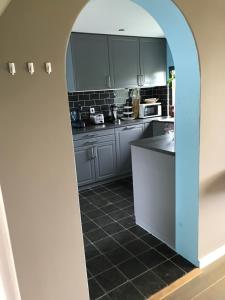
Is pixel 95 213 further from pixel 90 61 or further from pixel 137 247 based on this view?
pixel 90 61

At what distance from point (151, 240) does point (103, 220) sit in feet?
2.11

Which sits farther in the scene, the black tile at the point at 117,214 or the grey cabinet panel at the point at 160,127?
the grey cabinet panel at the point at 160,127

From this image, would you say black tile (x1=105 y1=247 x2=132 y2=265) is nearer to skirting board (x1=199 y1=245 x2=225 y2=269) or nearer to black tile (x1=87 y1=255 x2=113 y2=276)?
black tile (x1=87 y1=255 x2=113 y2=276)

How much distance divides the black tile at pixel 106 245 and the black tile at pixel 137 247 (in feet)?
0.39

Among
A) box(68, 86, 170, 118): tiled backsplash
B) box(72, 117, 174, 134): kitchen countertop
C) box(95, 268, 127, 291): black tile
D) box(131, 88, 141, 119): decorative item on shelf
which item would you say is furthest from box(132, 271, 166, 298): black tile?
box(131, 88, 141, 119): decorative item on shelf

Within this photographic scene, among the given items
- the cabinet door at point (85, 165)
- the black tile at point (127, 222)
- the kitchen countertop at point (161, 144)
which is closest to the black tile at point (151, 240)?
the black tile at point (127, 222)

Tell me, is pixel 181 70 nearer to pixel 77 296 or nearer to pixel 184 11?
pixel 184 11

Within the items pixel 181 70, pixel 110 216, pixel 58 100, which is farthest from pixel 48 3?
pixel 110 216

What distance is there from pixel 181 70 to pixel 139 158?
0.97 m

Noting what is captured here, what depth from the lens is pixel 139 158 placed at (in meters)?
2.52

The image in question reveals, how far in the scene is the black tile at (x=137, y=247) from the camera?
235cm

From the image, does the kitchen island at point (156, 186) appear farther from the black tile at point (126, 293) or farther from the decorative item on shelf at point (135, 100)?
the decorative item on shelf at point (135, 100)

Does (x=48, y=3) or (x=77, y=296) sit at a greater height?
(x=48, y=3)

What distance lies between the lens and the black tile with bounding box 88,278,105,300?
1872 mm
